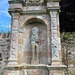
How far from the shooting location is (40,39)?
670 cm

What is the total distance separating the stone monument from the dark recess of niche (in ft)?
8.37

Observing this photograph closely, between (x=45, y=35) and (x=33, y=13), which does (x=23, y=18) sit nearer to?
(x=33, y=13)

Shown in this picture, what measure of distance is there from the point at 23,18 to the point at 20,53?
157cm

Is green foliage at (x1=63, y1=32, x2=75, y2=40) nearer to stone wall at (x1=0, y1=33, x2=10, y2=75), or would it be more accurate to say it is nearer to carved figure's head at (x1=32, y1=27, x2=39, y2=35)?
carved figure's head at (x1=32, y1=27, x2=39, y2=35)

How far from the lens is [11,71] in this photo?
19.0 ft

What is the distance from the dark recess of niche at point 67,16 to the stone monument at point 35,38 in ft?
8.37

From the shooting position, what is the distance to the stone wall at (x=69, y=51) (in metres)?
6.91

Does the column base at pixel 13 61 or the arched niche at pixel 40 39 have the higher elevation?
the arched niche at pixel 40 39

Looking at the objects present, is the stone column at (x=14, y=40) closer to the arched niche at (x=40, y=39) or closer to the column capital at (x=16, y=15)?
the column capital at (x=16, y=15)

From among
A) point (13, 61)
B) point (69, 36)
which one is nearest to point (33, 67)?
point (13, 61)

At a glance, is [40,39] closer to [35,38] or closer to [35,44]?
[35,38]

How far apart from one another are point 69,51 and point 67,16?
2.80 meters

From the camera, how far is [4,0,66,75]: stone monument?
590 cm

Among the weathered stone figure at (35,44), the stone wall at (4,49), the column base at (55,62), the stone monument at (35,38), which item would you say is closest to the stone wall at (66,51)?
the stone wall at (4,49)
